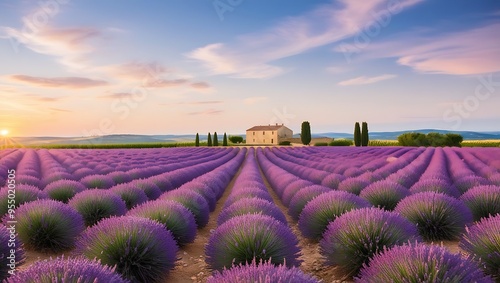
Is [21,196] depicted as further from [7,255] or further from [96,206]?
A: [7,255]

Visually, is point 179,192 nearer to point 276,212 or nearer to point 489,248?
point 276,212

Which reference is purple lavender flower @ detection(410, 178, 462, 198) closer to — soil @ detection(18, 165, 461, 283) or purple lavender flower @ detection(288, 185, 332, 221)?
purple lavender flower @ detection(288, 185, 332, 221)

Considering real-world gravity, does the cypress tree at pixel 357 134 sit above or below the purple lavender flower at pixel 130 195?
above

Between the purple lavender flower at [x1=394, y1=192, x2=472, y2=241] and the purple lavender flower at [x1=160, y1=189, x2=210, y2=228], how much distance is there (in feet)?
10.6

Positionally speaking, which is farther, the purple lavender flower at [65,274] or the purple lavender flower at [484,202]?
the purple lavender flower at [484,202]

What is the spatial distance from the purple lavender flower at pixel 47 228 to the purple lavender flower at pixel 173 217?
836 millimetres

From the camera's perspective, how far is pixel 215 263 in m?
3.78

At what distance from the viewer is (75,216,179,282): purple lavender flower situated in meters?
3.72

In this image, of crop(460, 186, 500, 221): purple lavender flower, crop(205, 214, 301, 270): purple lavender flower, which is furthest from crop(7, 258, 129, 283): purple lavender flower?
crop(460, 186, 500, 221): purple lavender flower

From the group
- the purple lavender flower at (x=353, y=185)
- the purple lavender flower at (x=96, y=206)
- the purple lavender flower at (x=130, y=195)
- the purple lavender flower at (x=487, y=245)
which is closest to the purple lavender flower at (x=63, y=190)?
the purple lavender flower at (x=130, y=195)

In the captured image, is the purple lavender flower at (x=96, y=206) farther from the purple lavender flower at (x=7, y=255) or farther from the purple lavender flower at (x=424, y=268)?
the purple lavender flower at (x=424, y=268)

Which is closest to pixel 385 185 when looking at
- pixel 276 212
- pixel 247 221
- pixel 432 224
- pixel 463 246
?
pixel 432 224

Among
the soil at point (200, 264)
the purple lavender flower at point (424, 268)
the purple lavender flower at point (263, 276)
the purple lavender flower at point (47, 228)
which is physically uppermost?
the purple lavender flower at point (263, 276)

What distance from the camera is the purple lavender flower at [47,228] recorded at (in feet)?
16.9
